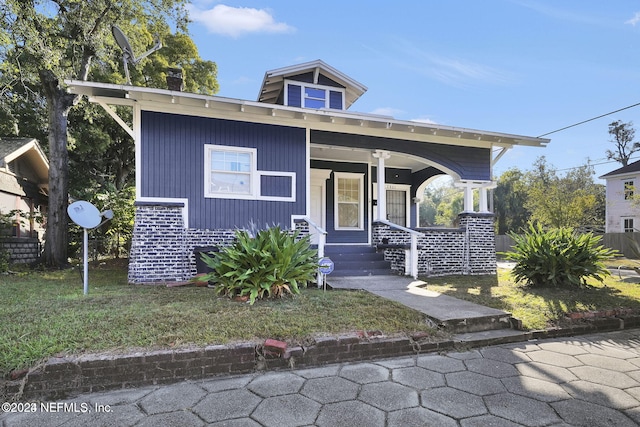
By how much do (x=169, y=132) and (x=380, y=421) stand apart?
6.29 m

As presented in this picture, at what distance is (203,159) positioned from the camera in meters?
6.79

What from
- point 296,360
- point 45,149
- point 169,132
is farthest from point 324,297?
point 45,149

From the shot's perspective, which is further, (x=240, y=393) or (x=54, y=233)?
(x=54, y=233)

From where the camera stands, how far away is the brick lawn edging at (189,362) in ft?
8.20

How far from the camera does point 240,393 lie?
253 centimetres

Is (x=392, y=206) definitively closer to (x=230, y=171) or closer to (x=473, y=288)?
(x=473, y=288)

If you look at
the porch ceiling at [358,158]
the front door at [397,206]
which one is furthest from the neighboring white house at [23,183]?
the front door at [397,206]


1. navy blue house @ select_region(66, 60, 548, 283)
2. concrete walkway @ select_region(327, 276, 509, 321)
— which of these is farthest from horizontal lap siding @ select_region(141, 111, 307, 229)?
concrete walkway @ select_region(327, 276, 509, 321)

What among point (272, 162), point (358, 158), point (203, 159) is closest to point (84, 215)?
point (203, 159)

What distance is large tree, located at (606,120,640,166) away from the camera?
99.5 ft

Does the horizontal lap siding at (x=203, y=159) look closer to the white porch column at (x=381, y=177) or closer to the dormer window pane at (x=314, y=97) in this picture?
the white porch column at (x=381, y=177)

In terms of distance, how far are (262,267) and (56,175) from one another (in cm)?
782

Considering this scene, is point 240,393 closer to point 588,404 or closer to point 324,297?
point 324,297

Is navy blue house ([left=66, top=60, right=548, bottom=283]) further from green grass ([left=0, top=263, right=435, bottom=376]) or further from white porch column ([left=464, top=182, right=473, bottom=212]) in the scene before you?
green grass ([left=0, top=263, right=435, bottom=376])
